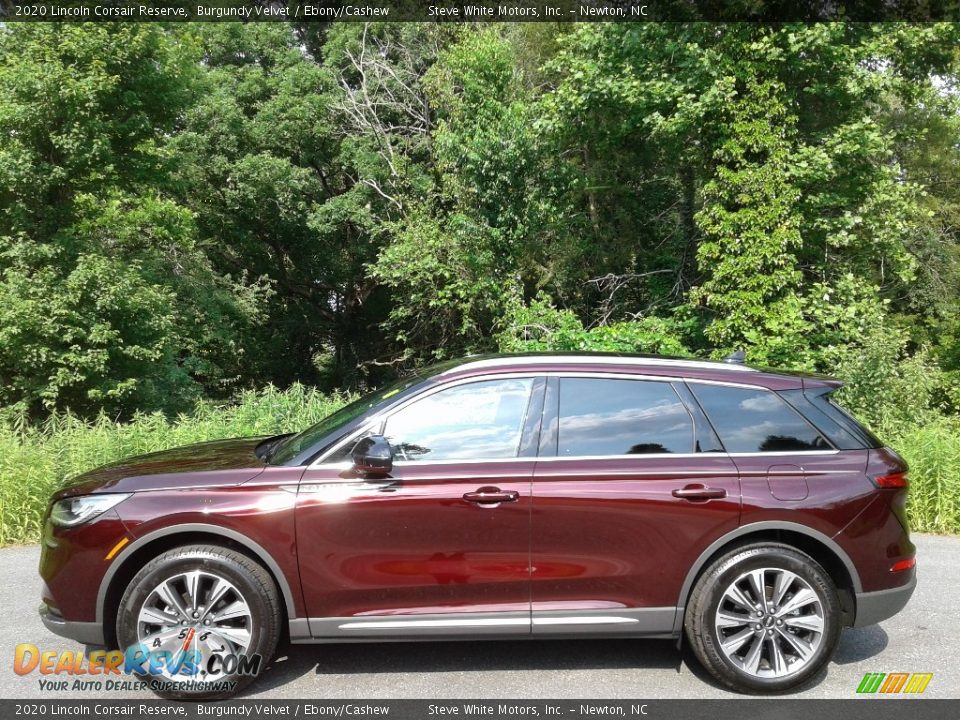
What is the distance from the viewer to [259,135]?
2255 centimetres

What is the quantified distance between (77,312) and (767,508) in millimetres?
12624

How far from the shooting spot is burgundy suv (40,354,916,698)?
394cm

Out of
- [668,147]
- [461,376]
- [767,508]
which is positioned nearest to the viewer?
[767,508]

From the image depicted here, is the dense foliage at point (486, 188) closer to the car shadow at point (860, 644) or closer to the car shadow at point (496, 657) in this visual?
the car shadow at point (860, 644)

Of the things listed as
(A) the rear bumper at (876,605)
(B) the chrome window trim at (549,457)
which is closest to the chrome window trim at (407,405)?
(B) the chrome window trim at (549,457)

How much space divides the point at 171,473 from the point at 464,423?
1633 mm

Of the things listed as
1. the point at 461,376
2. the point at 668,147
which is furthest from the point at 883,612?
the point at 668,147

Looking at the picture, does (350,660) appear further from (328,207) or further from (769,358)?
(328,207)

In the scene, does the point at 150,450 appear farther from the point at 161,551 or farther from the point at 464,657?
the point at 464,657

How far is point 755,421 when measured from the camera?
4215 mm

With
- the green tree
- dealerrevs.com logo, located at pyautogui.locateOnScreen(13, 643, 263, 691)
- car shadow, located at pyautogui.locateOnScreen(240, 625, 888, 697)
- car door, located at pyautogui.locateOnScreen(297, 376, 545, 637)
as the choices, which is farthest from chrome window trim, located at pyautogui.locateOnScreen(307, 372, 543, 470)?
the green tree

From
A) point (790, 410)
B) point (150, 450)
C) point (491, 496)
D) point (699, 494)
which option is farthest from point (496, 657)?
point (150, 450)

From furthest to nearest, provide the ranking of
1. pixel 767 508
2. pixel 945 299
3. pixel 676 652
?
pixel 945 299 < pixel 676 652 < pixel 767 508

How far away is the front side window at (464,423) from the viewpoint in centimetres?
412
